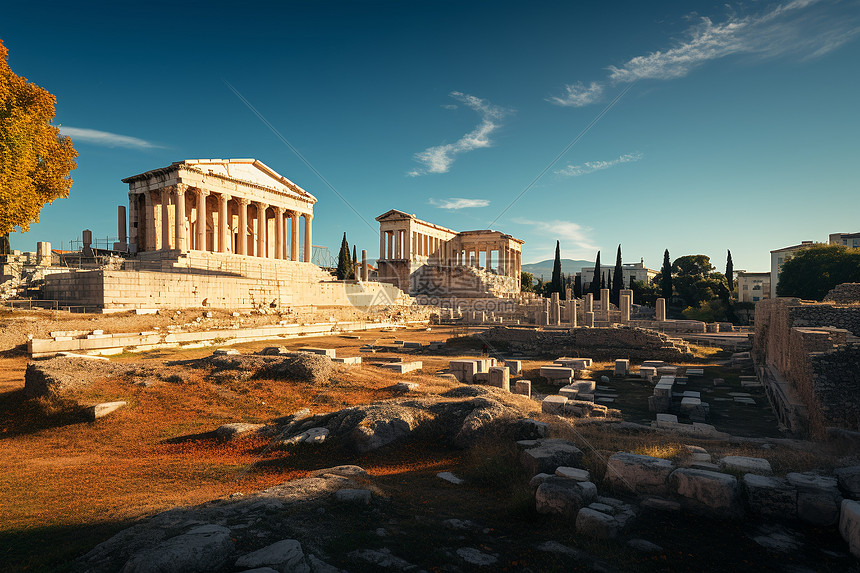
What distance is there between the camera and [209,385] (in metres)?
11.8

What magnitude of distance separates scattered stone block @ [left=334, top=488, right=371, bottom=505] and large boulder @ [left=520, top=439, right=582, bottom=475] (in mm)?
2394

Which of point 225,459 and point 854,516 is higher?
point 854,516

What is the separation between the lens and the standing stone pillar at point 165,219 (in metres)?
35.7

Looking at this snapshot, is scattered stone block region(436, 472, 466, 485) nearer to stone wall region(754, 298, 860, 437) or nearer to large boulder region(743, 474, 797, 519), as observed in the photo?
large boulder region(743, 474, 797, 519)

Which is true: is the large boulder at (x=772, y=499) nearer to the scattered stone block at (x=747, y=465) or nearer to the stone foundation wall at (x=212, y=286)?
the scattered stone block at (x=747, y=465)

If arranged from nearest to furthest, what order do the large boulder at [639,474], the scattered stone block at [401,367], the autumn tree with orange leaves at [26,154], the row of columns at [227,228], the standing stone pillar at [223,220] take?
1. the large boulder at [639,474]
2. the scattered stone block at [401,367]
3. the autumn tree with orange leaves at [26,154]
4. the row of columns at [227,228]
5. the standing stone pillar at [223,220]

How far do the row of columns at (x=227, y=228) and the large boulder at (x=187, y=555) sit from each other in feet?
118

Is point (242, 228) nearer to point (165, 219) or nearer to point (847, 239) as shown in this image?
point (165, 219)

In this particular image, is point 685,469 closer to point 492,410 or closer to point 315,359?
→ point 492,410

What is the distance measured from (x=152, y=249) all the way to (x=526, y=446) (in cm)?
4073

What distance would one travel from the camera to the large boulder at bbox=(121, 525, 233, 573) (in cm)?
330

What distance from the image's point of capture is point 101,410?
971 centimetres

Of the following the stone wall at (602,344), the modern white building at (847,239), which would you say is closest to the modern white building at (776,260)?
the modern white building at (847,239)

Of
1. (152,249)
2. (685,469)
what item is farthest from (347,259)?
(685,469)
